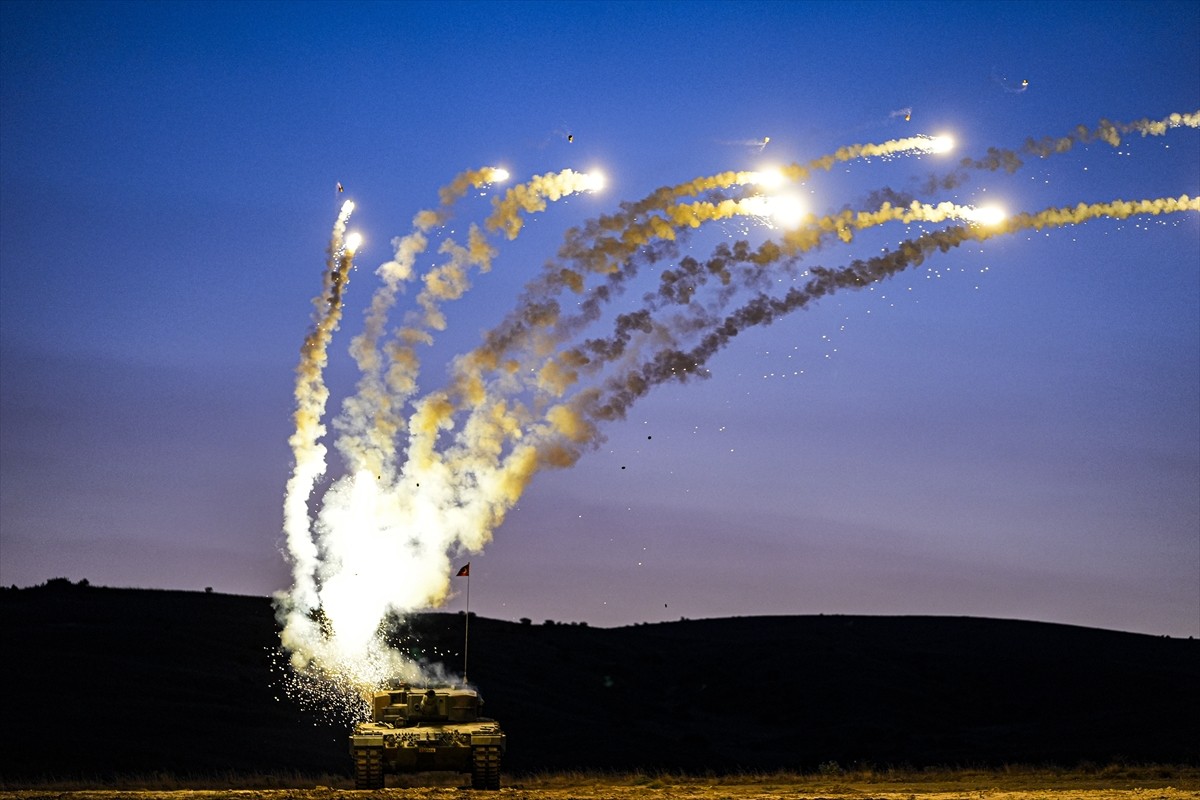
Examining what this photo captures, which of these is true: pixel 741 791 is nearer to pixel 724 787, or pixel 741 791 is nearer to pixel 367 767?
pixel 724 787

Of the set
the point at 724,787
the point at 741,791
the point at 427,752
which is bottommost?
the point at 724,787

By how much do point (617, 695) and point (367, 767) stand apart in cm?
4600

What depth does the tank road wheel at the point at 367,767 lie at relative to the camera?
33.7 m

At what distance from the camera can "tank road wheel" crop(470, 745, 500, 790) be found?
33.8m

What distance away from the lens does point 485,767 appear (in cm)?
3384

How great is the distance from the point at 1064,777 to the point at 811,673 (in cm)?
4565

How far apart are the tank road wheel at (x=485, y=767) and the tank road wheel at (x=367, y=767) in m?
2.11

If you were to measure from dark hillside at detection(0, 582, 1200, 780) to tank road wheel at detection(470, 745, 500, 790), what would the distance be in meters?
14.3

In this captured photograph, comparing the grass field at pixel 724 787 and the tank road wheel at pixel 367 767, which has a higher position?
the tank road wheel at pixel 367 767

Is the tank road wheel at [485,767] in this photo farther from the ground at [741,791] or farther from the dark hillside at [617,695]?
the dark hillside at [617,695]

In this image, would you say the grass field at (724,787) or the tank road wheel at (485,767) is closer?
the grass field at (724,787)

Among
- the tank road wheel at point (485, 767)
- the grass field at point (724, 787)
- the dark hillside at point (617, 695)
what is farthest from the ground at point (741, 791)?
the dark hillside at point (617, 695)

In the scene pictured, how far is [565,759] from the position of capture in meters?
56.5

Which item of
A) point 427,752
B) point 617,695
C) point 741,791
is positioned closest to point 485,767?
point 427,752
